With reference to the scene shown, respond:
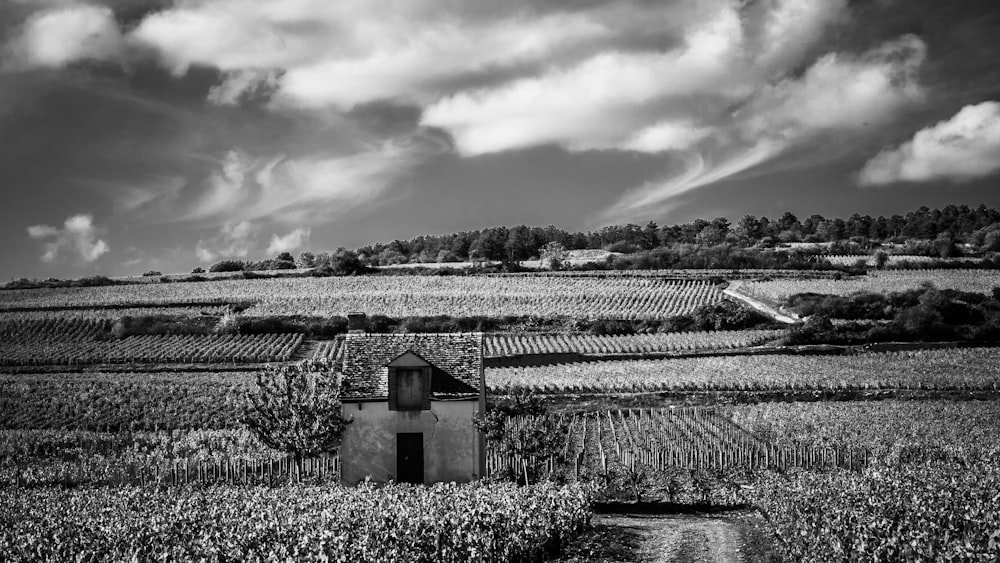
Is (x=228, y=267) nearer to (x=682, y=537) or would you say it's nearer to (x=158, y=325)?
(x=158, y=325)

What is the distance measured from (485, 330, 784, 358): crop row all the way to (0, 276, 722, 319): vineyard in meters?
7.00

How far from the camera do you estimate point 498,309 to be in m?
87.3

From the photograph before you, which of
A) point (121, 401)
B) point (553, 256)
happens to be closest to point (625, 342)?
point (121, 401)

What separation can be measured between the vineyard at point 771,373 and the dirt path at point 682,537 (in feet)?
83.9

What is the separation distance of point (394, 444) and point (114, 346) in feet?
171

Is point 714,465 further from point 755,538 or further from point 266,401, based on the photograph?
point 266,401

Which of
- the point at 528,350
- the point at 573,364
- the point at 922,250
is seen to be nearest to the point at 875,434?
the point at 573,364

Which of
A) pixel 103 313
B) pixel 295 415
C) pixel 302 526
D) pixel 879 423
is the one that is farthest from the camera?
pixel 103 313

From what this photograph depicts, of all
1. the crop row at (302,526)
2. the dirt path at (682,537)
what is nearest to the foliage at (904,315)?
the dirt path at (682,537)

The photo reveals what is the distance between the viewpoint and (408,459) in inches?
1223

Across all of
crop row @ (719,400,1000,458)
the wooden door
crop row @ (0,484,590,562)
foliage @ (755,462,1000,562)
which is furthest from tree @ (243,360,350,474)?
crop row @ (719,400,1000,458)

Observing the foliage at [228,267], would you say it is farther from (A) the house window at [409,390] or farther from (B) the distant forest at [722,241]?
(A) the house window at [409,390]

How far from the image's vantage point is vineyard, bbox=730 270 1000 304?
88.7 meters

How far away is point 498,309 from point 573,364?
70.5 ft
